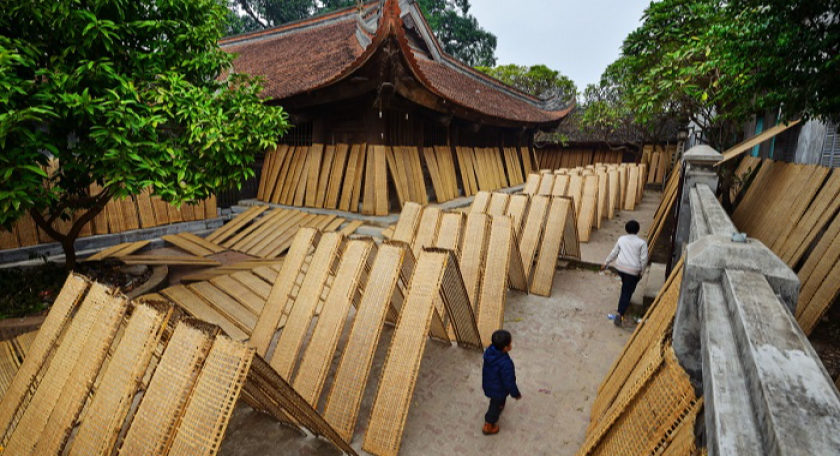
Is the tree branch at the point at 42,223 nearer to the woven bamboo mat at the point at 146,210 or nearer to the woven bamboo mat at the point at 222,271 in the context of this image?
the woven bamboo mat at the point at 222,271

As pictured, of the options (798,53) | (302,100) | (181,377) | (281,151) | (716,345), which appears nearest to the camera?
(716,345)

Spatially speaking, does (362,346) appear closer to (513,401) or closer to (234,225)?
(513,401)

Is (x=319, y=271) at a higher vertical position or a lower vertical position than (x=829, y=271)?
lower

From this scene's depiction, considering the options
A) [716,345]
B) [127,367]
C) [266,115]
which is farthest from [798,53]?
[127,367]

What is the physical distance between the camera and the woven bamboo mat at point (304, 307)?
312 centimetres

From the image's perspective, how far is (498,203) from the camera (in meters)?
5.83

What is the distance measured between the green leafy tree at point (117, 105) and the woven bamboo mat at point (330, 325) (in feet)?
7.32

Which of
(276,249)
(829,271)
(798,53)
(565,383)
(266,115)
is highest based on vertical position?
(798,53)

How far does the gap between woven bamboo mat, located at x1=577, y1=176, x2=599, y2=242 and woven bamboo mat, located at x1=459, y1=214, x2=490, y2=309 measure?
3.45 m

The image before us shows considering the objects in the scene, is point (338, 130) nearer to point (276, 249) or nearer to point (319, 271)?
point (276, 249)

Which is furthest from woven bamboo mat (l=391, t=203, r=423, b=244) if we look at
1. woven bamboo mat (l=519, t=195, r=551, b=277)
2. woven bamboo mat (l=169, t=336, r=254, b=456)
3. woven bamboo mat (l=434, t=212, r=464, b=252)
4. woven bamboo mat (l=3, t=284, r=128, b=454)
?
woven bamboo mat (l=169, t=336, r=254, b=456)

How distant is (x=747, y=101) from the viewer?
595 centimetres

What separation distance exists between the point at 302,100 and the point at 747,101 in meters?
8.41

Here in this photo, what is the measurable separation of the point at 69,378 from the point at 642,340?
3.47m
